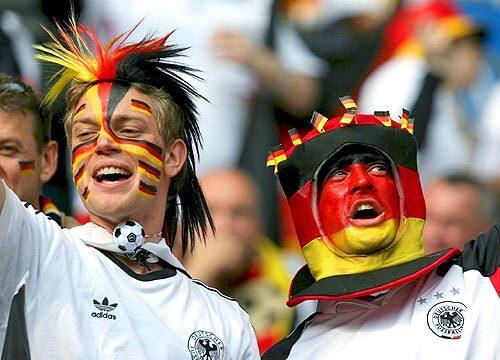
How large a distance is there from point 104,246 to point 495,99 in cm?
374

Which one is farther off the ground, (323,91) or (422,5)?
(422,5)

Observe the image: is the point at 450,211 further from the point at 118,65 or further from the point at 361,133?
the point at 118,65

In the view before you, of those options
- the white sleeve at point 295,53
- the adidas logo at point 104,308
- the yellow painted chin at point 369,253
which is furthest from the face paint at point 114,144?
the white sleeve at point 295,53

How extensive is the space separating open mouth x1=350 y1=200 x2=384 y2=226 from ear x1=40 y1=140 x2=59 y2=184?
1224 millimetres

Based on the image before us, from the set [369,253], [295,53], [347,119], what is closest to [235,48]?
[295,53]

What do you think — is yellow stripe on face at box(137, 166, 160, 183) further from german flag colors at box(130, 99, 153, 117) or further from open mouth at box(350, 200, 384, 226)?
open mouth at box(350, 200, 384, 226)

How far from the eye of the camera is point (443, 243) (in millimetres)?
7441

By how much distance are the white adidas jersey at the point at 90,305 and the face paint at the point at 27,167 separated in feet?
2.08

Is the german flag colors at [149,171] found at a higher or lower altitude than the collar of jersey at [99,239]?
higher

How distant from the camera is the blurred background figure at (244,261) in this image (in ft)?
24.1

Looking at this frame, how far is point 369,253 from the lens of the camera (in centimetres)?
535

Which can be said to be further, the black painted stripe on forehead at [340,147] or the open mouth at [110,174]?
the black painted stripe on forehead at [340,147]

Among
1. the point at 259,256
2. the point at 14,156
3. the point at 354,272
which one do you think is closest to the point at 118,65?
the point at 14,156

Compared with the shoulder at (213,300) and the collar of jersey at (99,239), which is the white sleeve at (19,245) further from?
the shoulder at (213,300)
